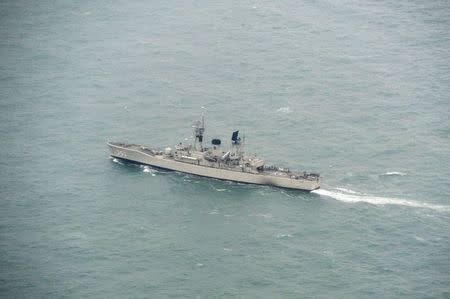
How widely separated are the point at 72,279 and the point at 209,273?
Answer: 1238 inches

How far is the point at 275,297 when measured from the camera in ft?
623

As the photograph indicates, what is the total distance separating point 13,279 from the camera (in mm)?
197625

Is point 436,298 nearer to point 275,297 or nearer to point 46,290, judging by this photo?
point 275,297

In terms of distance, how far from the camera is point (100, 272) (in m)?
200

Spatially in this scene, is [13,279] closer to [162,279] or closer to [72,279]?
[72,279]

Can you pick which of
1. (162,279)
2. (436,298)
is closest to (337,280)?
(436,298)

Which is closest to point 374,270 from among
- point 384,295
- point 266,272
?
point 384,295

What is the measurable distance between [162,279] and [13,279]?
1352 inches

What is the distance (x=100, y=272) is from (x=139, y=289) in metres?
12.0

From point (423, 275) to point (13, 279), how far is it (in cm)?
9414

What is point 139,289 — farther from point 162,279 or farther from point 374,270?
point 374,270

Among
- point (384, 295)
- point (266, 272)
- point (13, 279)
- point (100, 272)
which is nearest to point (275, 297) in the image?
point (266, 272)

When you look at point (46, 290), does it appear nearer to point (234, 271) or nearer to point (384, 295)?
point (234, 271)

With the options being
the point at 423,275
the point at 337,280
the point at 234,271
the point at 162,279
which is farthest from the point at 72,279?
the point at 423,275
